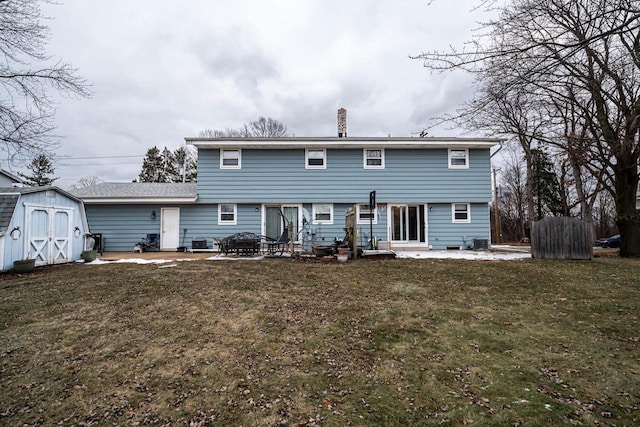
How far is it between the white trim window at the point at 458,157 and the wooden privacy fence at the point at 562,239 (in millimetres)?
5245

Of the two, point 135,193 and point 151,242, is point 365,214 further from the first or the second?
point 135,193

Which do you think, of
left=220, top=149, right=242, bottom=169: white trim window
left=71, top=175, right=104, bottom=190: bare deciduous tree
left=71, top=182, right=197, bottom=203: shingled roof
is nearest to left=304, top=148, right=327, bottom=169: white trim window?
left=220, top=149, right=242, bottom=169: white trim window

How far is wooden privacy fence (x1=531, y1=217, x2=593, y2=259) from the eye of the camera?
34.4 feet

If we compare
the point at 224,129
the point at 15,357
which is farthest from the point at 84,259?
the point at 224,129

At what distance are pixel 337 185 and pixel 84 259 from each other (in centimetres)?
1075

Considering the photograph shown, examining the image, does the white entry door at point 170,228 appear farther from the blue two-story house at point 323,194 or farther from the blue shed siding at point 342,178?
the blue shed siding at point 342,178

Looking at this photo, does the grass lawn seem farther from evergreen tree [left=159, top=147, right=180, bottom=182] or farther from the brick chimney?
evergreen tree [left=159, top=147, right=180, bottom=182]

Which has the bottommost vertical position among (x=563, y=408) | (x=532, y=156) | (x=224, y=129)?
(x=563, y=408)

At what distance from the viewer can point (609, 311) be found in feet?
16.2

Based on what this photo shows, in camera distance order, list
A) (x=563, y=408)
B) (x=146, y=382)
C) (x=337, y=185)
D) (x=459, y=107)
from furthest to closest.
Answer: (x=337, y=185), (x=459, y=107), (x=146, y=382), (x=563, y=408)

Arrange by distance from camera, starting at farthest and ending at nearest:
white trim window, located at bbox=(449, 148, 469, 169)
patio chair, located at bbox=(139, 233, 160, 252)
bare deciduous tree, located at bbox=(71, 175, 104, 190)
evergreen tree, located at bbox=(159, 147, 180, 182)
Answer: bare deciduous tree, located at bbox=(71, 175, 104, 190)
evergreen tree, located at bbox=(159, 147, 180, 182)
white trim window, located at bbox=(449, 148, 469, 169)
patio chair, located at bbox=(139, 233, 160, 252)

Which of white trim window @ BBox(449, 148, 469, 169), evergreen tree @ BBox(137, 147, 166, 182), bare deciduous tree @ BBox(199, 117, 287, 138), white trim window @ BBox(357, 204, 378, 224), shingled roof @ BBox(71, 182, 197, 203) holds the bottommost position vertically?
white trim window @ BBox(357, 204, 378, 224)

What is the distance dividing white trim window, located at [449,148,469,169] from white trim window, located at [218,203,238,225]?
11.0 meters

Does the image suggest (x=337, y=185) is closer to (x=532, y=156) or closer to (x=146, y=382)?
(x=146, y=382)
